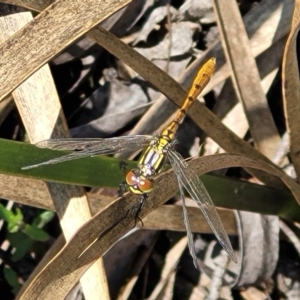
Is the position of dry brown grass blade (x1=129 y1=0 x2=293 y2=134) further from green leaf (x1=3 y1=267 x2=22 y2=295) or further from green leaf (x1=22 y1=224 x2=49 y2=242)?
green leaf (x1=3 y1=267 x2=22 y2=295)

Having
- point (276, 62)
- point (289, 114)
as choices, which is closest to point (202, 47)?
point (276, 62)

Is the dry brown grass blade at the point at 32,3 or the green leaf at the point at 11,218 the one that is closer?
the dry brown grass blade at the point at 32,3

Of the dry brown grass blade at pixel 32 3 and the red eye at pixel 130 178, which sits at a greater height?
the dry brown grass blade at pixel 32 3

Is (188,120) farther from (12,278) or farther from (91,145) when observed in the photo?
(12,278)

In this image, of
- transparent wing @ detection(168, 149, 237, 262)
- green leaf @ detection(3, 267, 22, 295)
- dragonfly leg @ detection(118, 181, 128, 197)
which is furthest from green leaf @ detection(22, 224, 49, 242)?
transparent wing @ detection(168, 149, 237, 262)

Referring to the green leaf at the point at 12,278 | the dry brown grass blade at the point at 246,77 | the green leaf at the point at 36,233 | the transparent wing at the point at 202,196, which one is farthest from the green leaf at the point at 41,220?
the dry brown grass blade at the point at 246,77

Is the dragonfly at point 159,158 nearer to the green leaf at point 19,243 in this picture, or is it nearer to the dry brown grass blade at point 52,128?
the dry brown grass blade at point 52,128
